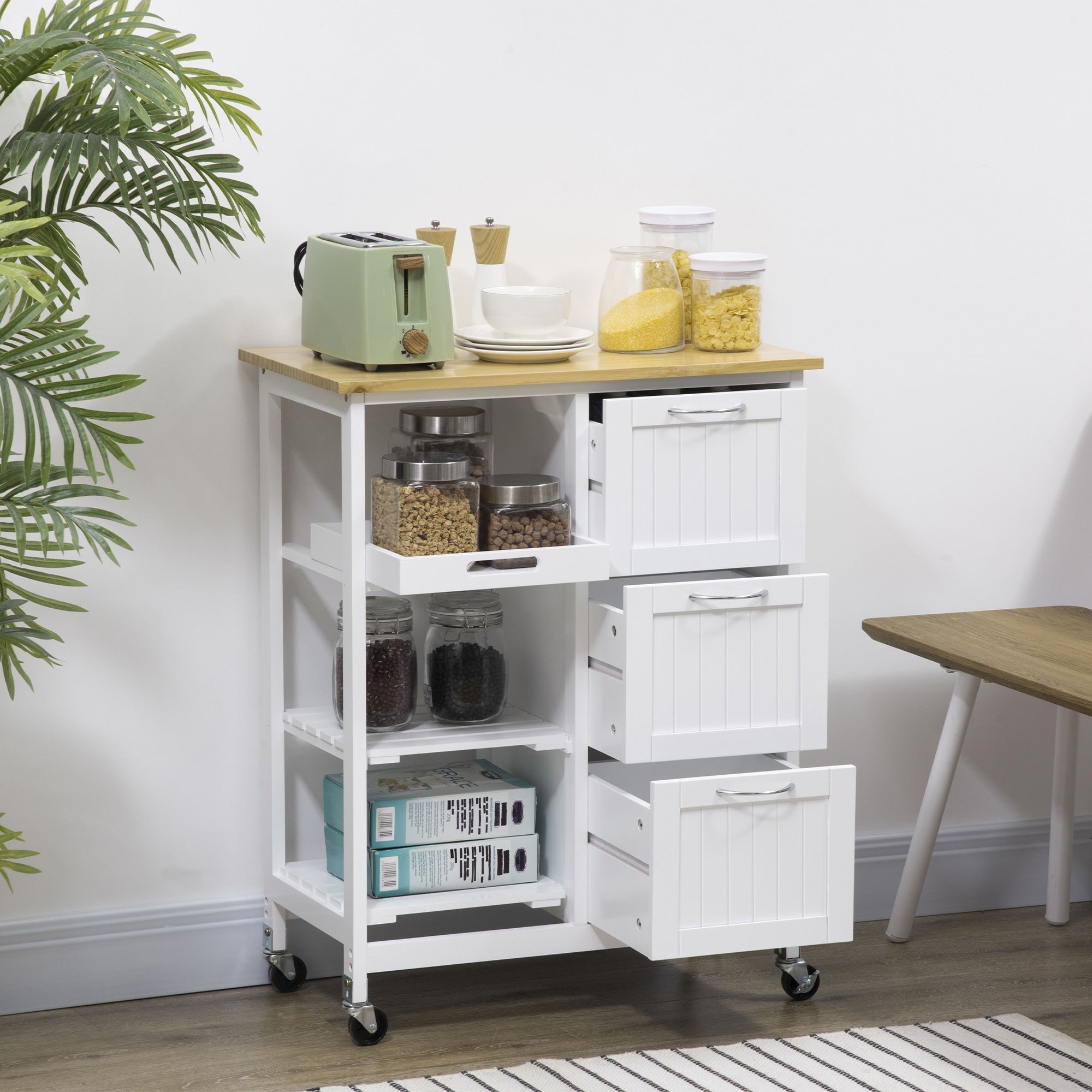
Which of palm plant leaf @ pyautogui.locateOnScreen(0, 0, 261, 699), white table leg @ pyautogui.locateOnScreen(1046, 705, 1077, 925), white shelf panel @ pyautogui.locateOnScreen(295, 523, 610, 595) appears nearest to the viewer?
palm plant leaf @ pyautogui.locateOnScreen(0, 0, 261, 699)

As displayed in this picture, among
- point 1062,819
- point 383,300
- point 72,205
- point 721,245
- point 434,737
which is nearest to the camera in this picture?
point 383,300

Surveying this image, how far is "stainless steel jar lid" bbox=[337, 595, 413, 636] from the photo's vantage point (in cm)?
244

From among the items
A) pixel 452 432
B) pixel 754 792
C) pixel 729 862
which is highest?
pixel 452 432

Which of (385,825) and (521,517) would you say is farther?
(385,825)

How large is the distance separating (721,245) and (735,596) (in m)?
0.72

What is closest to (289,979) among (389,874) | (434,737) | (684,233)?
(389,874)

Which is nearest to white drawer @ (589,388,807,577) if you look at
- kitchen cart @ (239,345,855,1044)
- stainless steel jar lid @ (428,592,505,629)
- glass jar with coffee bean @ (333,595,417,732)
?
kitchen cart @ (239,345,855,1044)

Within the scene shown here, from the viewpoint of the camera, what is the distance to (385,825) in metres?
2.41

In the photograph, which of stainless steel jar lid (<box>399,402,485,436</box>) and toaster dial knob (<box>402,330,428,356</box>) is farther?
stainless steel jar lid (<box>399,402,485,436</box>)

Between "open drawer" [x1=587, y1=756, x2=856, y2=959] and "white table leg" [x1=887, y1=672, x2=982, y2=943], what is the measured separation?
48 centimetres

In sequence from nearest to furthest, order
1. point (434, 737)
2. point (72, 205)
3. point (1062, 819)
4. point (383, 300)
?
point (383, 300)
point (72, 205)
point (434, 737)
point (1062, 819)

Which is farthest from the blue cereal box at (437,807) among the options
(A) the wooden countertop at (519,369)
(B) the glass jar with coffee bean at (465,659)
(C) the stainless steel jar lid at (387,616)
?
(A) the wooden countertop at (519,369)

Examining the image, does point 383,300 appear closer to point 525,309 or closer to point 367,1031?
point 525,309

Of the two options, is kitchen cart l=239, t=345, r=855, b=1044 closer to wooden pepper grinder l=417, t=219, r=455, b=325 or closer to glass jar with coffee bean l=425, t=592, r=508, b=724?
glass jar with coffee bean l=425, t=592, r=508, b=724
